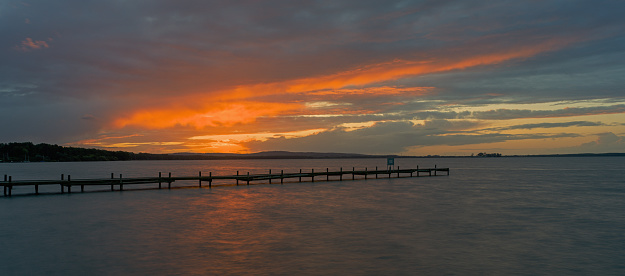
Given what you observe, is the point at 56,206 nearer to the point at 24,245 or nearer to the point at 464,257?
the point at 24,245

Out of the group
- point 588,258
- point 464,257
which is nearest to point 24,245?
point 464,257

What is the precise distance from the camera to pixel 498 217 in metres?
28.6

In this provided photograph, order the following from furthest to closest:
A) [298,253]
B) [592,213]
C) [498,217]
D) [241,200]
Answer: [241,200] < [592,213] < [498,217] < [298,253]

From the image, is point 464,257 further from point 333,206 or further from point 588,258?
point 333,206

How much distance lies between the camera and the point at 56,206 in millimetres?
34281

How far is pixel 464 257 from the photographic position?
1728 centimetres

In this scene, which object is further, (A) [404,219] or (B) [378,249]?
(A) [404,219]

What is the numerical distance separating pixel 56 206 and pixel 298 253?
24803mm

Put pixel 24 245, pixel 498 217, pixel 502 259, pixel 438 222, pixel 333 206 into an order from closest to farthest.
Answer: pixel 502 259 → pixel 24 245 → pixel 438 222 → pixel 498 217 → pixel 333 206

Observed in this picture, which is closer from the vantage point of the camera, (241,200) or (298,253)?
(298,253)

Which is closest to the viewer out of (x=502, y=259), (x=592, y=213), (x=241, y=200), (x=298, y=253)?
(x=502, y=259)

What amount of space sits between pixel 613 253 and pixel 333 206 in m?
19.0

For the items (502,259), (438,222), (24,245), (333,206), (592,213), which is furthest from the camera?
(333,206)

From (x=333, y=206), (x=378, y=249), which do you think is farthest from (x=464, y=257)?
(x=333, y=206)
